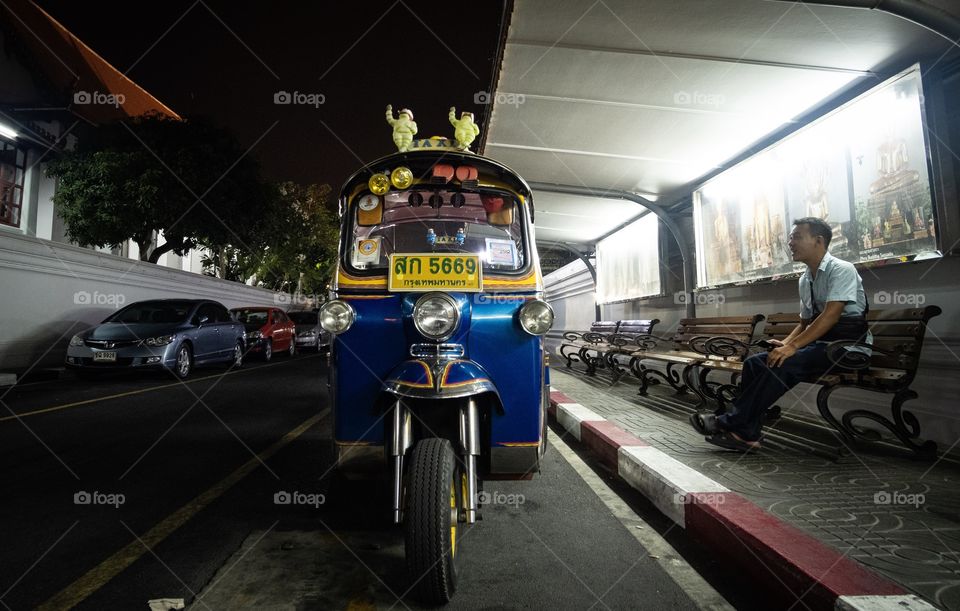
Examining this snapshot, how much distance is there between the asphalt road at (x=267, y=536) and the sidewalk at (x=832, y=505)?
0.92 feet

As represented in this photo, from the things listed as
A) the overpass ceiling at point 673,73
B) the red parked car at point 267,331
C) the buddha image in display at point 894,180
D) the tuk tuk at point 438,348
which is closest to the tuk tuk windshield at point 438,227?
the tuk tuk at point 438,348

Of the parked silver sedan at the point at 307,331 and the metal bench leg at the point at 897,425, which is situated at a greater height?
the parked silver sedan at the point at 307,331

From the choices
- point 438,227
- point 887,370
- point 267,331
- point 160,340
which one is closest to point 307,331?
point 267,331

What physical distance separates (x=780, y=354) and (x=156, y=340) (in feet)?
31.1

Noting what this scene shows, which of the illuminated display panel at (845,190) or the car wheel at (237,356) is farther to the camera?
the car wheel at (237,356)

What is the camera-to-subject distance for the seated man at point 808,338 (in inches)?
148

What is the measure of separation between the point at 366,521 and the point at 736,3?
4.86 metres

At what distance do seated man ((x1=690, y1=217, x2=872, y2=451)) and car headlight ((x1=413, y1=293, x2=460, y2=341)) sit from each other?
2.71 metres

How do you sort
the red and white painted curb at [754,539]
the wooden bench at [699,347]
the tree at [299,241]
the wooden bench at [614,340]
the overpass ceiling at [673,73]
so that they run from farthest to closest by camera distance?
1. the tree at [299,241]
2. the wooden bench at [614,340]
3. the wooden bench at [699,347]
4. the overpass ceiling at [673,73]
5. the red and white painted curb at [754,539]

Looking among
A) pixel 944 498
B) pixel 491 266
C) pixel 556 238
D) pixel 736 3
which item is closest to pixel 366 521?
pixel 491 266

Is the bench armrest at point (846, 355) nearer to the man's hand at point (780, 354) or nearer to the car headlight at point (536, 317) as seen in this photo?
the man's hand at point (780, 354)

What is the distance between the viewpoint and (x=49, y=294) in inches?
452

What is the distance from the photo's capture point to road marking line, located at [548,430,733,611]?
2127mm

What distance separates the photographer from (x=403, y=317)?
8.97ft
